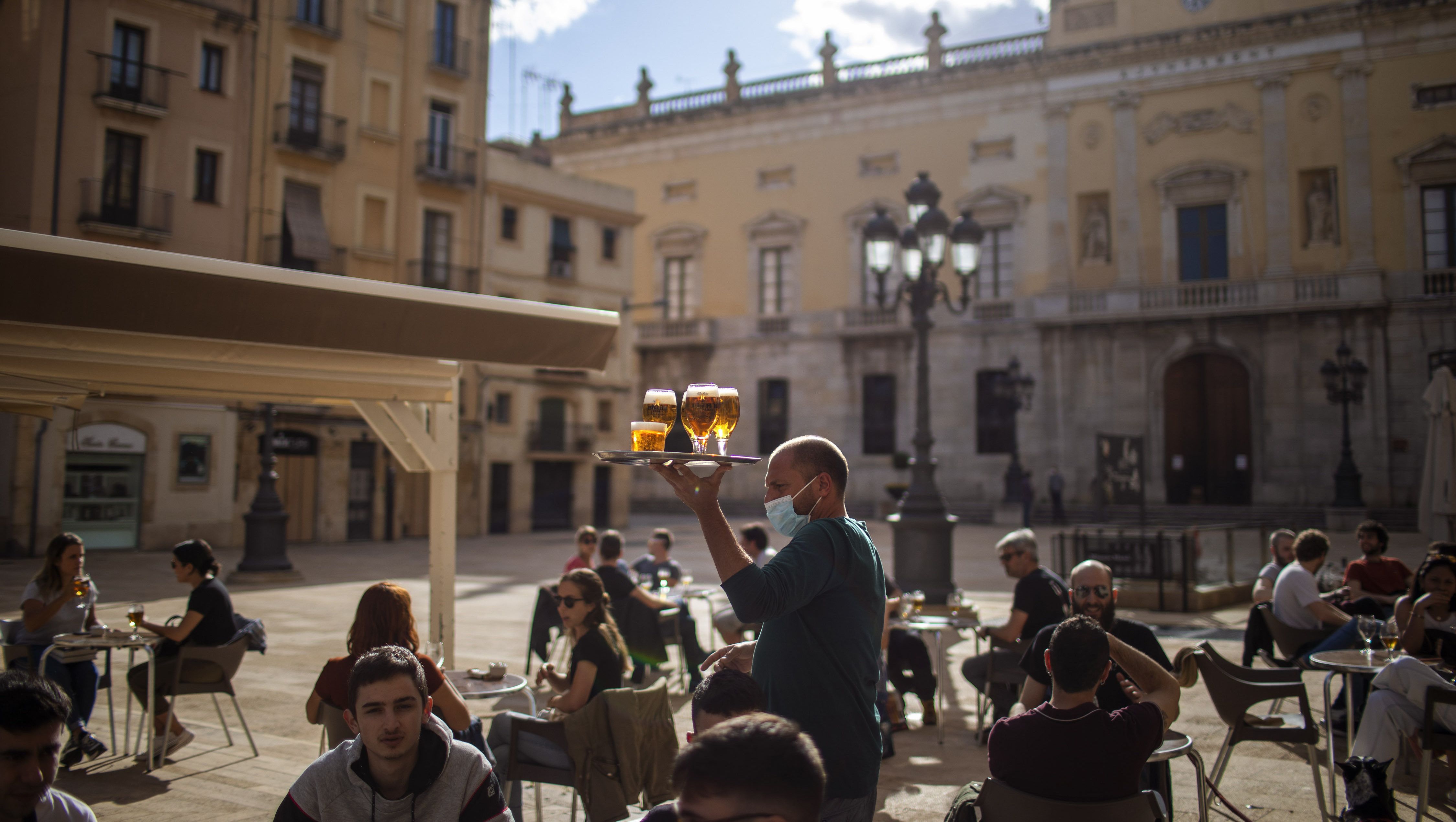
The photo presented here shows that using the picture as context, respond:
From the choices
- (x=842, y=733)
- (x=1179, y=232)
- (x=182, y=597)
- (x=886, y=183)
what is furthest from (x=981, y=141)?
(x=842, y=733)

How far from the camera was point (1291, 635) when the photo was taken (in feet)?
22.2

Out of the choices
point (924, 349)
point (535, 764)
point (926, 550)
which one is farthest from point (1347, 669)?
point (924, 349)

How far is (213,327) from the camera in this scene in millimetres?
4777

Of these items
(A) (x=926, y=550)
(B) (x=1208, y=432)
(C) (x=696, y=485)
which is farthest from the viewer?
(B) (x=1208, y=432)

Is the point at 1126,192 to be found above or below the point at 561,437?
above

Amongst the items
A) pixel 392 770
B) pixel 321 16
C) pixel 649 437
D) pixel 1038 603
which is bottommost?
pixel 392 770

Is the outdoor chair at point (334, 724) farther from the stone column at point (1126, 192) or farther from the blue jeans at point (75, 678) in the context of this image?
the stone column at point (1126, 192)

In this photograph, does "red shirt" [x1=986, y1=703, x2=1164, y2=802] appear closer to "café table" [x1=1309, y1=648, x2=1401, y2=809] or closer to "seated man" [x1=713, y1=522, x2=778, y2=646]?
"café table" [x1=1309, y1=648, x2=1401, y2=809]

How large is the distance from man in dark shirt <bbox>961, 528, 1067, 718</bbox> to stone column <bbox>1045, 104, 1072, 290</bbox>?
25.7 metres

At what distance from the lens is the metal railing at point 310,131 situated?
23484 mm

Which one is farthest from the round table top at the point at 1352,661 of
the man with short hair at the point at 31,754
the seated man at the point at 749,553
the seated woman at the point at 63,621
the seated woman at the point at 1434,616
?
the seated woman at the point at 63,621

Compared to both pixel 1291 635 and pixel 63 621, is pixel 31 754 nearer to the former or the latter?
pixel 63 621

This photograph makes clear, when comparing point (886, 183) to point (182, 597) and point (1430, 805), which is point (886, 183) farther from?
point (1430, 805)

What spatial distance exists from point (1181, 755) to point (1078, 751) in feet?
4.44
